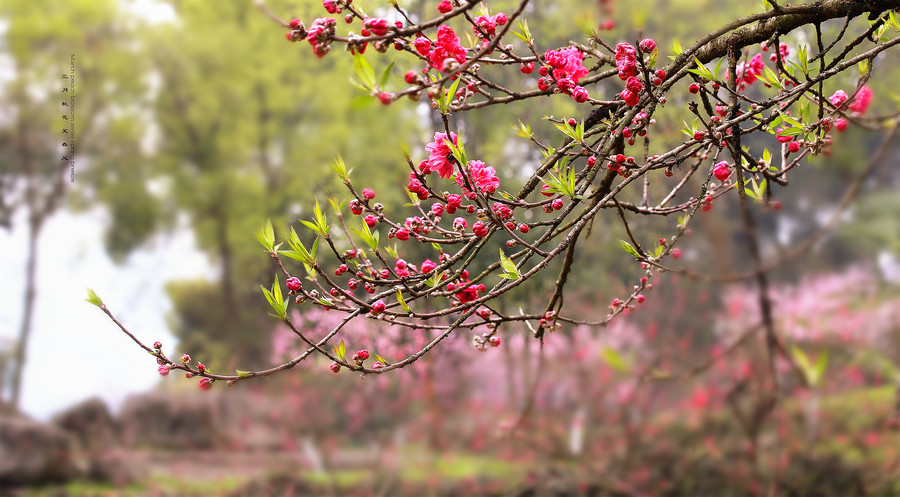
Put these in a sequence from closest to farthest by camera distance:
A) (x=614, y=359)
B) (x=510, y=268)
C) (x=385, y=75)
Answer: (x=385, y=75) < (x=510, y=268) < (x=614, y=359)

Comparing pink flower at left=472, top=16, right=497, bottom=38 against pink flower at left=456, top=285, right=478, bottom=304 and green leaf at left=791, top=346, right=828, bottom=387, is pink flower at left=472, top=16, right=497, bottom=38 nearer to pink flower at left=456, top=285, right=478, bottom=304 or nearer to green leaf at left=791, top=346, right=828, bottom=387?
pink flower at left=456, top=285, right=478, bottom=304

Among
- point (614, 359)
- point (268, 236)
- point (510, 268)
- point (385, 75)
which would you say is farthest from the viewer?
point (614, 359)

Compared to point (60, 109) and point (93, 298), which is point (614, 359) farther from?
point (60, 109)

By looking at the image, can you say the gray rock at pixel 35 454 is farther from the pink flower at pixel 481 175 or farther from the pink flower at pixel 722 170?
the pink flower at pixel 722 170

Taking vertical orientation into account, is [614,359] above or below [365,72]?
above

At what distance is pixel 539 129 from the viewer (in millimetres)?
2168

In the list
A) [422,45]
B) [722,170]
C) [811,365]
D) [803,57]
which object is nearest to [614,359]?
[811,365]

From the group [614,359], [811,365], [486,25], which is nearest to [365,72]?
[486,25]

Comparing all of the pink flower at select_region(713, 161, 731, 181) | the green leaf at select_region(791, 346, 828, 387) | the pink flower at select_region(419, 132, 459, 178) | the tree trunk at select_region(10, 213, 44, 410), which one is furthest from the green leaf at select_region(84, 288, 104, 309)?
the green leaf at select_region(791, 346, 828, 387)

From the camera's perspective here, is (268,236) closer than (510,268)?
No

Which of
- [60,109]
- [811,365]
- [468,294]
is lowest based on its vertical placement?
[468,294]

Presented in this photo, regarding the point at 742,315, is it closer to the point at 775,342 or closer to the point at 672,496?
the point at 672,496

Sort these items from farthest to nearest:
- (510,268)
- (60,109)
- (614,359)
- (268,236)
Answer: (60,109) → (614,359) → (268,236) → (510,268)

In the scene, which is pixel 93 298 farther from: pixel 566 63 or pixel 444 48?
pixel 566 63
